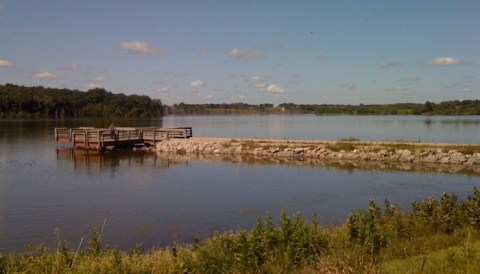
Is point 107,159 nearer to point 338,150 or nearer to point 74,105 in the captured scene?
point 338,150

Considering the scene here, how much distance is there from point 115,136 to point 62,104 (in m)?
126

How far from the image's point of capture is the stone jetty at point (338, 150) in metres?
35.5

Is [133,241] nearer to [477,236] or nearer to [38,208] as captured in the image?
[38,208]

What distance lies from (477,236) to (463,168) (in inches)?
966

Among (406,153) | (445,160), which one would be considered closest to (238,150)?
(406,153)

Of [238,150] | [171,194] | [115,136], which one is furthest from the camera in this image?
[115,136]

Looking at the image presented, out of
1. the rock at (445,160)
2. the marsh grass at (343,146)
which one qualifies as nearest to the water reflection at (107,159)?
the marsh grass at (343,146)

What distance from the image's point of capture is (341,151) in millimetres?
39812

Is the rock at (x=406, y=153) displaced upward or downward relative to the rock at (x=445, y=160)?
upward

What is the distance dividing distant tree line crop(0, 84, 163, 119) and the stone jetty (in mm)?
118591

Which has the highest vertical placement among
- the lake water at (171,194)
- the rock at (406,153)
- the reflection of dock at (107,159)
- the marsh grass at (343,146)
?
the marsh grass at (343,146)

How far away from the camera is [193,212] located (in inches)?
795

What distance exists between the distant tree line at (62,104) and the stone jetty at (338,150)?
118591mm

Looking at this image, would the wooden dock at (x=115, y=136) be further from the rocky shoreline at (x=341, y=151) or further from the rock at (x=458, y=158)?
the rock at (x=458, y=158)
